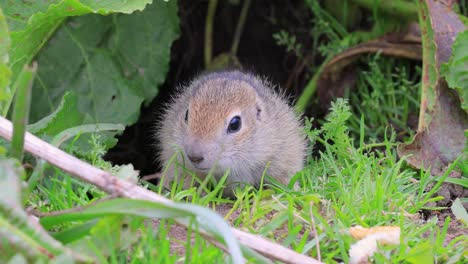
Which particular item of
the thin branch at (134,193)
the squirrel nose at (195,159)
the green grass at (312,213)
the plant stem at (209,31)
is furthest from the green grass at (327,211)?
the plant stem at (209,31)

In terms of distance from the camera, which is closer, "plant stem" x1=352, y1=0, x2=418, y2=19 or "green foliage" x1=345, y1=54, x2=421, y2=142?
"green foliage" x1=345, y1=54, x2=421, y2=142

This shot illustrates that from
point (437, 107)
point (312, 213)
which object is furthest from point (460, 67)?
point (312, 213)

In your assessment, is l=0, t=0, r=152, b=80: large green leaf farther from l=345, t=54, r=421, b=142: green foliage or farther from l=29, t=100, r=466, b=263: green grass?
l=345, t=54, r=421, b=142: green foliage

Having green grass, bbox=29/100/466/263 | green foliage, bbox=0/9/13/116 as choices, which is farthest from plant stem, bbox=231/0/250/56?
green foliage, bbox=0/9/13/116

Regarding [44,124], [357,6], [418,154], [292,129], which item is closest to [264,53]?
[357,6]

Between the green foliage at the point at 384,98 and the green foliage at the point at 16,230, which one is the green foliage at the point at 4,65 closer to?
the green foliage at the point at 16,230

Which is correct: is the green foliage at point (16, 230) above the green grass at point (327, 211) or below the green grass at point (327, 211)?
above

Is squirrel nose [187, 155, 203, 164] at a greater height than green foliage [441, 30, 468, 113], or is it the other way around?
green foliage [441, 30, 468, 113]

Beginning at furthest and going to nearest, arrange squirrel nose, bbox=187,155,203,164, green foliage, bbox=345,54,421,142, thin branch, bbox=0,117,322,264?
green foliage, bbox=345,54,421,142
squirrel nose, bbox=187,155,203,164
thin branch, bbox=0,117,322,264
